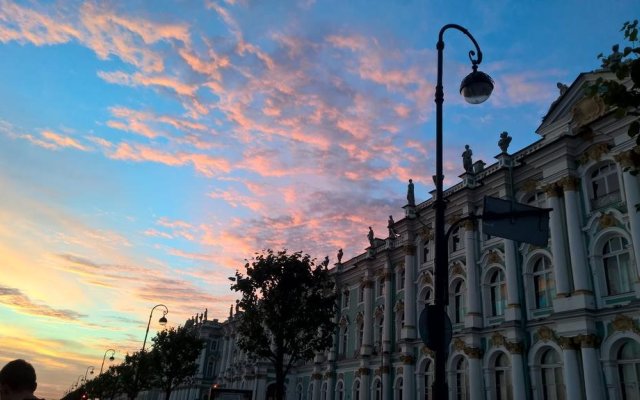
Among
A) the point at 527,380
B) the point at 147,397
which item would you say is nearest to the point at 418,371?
the point at 527,380

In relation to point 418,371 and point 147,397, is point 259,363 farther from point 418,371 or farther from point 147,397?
point 147,397

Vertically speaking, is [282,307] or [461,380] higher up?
[282,307]

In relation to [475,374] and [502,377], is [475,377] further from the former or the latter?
[502,377]

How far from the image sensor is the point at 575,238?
24.7m

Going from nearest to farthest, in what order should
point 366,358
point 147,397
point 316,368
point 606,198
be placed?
point 606,198 → point 366,358 → point 316,368 → point 147,397

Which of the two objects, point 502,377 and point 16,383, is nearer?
point 16,383

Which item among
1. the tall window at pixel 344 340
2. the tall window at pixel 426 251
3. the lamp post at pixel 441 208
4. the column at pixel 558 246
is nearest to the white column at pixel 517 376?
the column at pixel 558 246

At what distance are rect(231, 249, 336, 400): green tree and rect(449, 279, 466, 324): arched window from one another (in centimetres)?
870

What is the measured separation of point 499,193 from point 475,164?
3.73m

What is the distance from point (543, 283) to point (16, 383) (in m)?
26.7

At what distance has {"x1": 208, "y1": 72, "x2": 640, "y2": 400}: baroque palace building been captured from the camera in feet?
74.2

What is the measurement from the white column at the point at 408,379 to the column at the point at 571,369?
12.9 metres

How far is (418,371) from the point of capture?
114 ft

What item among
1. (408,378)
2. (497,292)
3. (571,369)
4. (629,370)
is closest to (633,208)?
(629,370)
